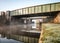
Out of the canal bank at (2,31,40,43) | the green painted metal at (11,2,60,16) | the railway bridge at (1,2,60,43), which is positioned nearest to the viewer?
the canal bank at (2,31,40,43)

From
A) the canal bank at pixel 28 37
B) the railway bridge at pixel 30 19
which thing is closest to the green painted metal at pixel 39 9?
the railway bridge at pixel 30 19

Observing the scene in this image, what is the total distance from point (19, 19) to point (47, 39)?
198 inches

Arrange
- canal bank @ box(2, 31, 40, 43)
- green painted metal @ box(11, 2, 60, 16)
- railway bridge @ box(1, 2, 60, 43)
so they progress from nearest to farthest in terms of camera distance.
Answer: canal bank @ box(2, 31, 40, 43) → green painted metal @ box(11, 2, 60, 16) → railway bridge @ box(1, 2, 60, 43)

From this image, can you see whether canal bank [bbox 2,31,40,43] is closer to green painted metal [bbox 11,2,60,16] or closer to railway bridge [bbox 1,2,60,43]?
railway bridge [bbox 1,2,60,43]

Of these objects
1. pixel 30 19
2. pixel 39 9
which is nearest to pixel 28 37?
pixel 39 9

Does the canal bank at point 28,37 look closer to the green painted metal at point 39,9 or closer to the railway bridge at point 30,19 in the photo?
the railway bridge at point 30,19

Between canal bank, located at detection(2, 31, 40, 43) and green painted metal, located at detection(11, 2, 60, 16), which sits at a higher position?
green painted metal, located at detection(11, 2, 60, 16)

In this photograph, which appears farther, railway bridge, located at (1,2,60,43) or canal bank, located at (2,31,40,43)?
railway bridge, located at (1,2,60,43)

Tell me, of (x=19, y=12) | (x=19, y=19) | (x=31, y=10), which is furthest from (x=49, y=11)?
(x=19, y=19)

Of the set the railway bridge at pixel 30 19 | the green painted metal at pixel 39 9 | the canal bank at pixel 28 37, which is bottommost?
the canal bank at pixel 28 37

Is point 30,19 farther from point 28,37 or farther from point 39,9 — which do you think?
point 28,37

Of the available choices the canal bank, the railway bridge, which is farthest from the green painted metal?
the canal bank

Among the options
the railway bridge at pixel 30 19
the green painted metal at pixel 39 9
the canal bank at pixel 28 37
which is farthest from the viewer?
the railway bridge at pixel 30 19

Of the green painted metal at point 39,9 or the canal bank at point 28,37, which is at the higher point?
the green painted metal at point 39,9
